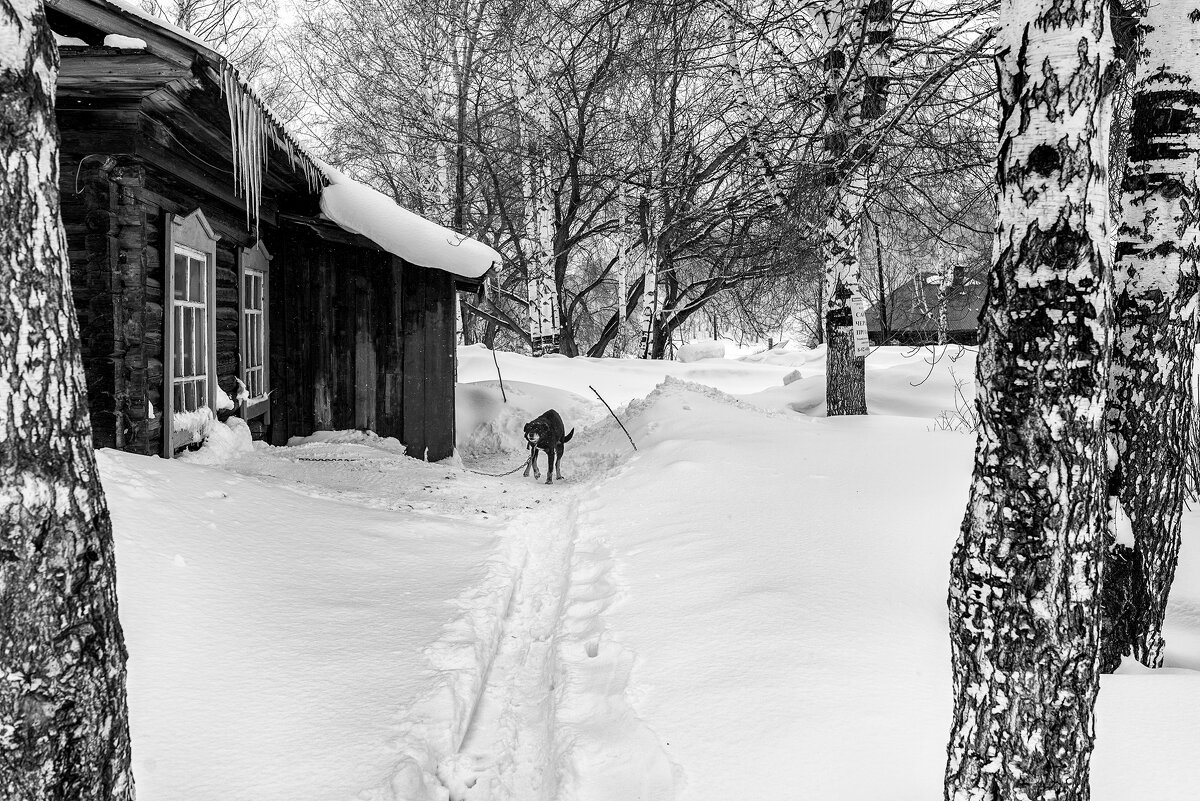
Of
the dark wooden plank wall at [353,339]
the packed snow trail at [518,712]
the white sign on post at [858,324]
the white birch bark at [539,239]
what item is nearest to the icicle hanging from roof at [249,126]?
the dark wooden plank wall at [353,339]

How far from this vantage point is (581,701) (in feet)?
11.1

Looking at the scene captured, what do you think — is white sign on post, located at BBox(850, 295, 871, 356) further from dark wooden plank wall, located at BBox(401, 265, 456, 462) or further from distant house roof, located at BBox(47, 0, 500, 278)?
dark wooden plank wall, located at BBox(401, 265, 456, 462)

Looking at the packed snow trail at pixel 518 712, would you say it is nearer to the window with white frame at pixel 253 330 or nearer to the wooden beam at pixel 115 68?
the wooden beam at pixel 115 68

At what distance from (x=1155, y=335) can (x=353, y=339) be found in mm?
8194

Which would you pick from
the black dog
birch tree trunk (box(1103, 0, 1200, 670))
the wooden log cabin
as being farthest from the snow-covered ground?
the black dog

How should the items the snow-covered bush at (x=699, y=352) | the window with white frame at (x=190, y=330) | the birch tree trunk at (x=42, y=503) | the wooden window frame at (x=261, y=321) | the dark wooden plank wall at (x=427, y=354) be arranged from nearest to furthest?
1. the birch tree trunk at (x=42, y=503)
2. the window with white frame at (x=190, y=330)
3. the wooden window frame at (x=261, y=321)
4. the dark wooden plank wall at (x=427, y=354)
5. the snow-covered bush at (x=699, y=352)

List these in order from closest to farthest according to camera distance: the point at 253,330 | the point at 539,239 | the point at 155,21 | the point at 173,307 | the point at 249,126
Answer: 1. the point at 155,21
2. the point at 249,126
3. the point at 173,307
4. the point at 253,330
5. the point at 539,239

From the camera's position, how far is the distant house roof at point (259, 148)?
4746mm

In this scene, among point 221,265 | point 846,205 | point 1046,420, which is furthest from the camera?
point 846,205

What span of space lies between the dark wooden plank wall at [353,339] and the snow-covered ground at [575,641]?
108 inches

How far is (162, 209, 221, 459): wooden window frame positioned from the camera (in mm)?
6121

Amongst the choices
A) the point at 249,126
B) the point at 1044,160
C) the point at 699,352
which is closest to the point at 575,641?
the point at 1044,160

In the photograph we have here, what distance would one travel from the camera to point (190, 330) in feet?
22.6

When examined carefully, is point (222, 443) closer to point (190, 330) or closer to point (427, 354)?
point (190, 330)
